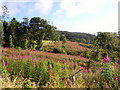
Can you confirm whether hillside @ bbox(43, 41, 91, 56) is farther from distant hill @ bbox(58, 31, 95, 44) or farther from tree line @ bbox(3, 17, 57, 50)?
distant hill @ bbox(58, 31, 95, 44)

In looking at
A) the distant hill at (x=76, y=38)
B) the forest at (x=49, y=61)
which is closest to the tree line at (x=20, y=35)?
the forest at (x=49, y=61)

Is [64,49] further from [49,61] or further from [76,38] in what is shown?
[76,38]

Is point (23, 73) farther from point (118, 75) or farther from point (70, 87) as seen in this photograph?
point (118, 75)

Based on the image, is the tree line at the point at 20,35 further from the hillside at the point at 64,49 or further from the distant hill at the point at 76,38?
the distant hill at the point at 76,38

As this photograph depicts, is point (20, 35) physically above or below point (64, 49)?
above

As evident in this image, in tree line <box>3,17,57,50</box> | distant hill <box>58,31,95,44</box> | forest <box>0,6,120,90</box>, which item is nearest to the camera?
forest <box>0,6,120,90</box>

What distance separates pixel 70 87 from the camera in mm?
2428

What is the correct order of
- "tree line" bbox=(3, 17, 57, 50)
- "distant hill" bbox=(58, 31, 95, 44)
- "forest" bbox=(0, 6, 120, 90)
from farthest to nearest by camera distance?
"distant hill" bbox=(58, 31, 95, 44)
"tree line" bbox=(3, 17, 57, 50)
"forest" bbox=(0, 6, 120, 90)

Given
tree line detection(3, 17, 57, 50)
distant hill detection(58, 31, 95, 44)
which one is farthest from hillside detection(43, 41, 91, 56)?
distant hill detection(58, 31, 95, 44)

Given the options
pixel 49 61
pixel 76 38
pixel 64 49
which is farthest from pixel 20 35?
pixel 76 38

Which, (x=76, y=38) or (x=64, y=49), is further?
(x=76, y=38)

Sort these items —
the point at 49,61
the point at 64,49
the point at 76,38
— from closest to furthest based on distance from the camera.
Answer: the point at 49,61 < the point at 64,49 < the point at 76,38

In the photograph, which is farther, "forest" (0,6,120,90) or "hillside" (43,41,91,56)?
"hillside" (43,41,91,56)

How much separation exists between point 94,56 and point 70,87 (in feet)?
22.3
